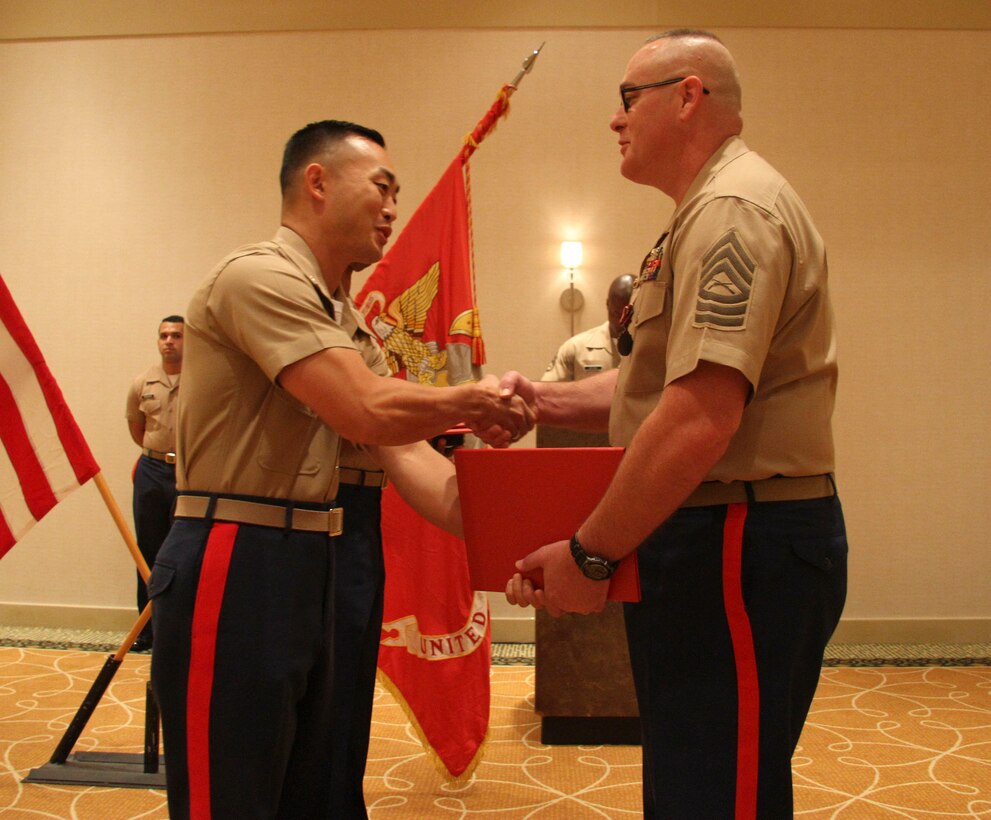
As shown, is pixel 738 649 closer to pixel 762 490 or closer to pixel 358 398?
pixel 762 490

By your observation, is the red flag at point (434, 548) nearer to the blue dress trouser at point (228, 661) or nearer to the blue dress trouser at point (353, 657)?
the blue dress trouser at point (353, 657)

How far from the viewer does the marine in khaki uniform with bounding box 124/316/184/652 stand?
4559mm

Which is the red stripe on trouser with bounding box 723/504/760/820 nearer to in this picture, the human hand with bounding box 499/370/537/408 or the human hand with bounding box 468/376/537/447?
the human hand with bounding box 468/376/537/447

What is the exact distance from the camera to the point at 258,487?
4.94 feet

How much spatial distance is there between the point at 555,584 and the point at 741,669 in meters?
0.29

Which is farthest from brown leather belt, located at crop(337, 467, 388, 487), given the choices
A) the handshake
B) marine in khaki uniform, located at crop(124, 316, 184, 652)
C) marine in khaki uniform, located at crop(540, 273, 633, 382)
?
marine in khaki uniform, located at crop(124, 316, 184, 652)

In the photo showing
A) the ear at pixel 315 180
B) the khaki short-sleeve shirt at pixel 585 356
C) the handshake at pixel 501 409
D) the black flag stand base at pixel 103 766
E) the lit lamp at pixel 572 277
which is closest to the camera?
the handshake at pixel 501 409

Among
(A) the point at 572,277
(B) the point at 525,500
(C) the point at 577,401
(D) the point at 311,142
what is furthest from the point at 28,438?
(A) the point at 572,277

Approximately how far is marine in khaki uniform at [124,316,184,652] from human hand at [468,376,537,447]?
3.10 metres

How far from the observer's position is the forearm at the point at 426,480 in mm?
1882

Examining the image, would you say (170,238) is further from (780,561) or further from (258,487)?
(780,561)

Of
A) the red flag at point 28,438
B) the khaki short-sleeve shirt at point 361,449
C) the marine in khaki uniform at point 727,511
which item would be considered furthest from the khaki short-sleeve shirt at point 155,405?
the marine in khaki uniform at point 727,511

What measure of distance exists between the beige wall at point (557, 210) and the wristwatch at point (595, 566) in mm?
3798

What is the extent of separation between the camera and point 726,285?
121 cm
